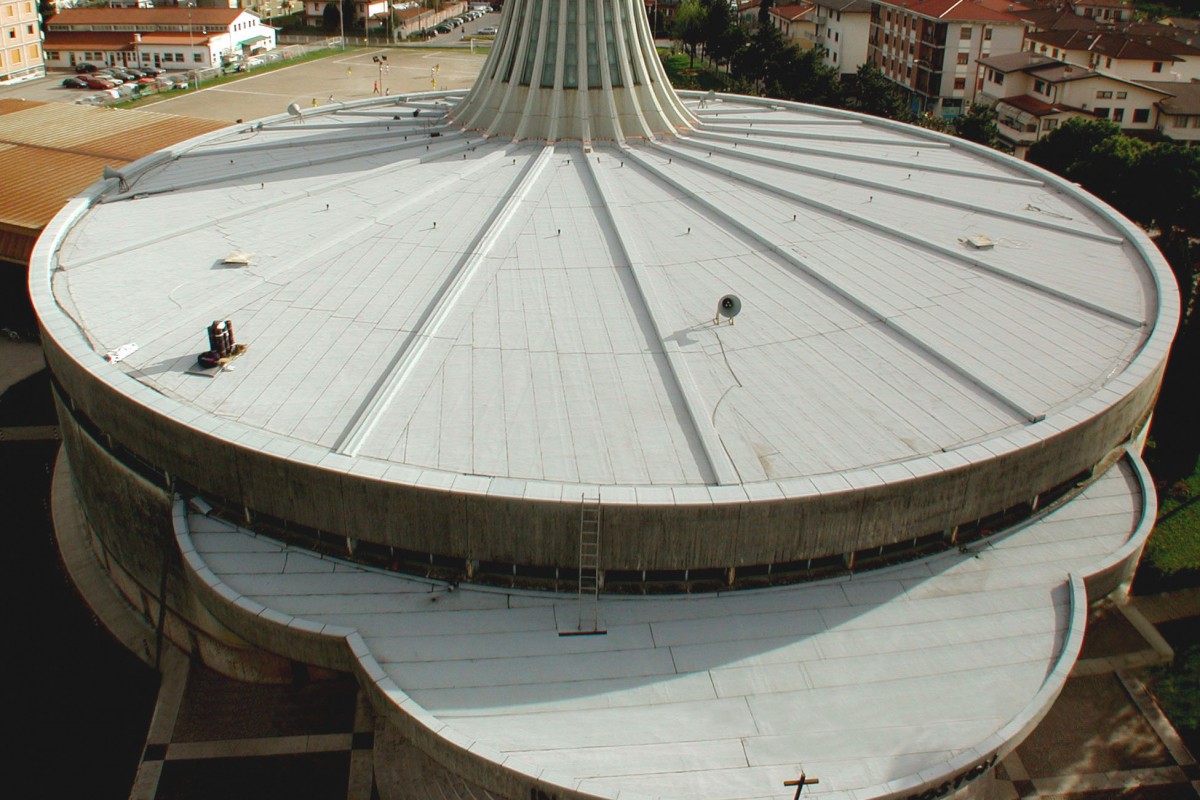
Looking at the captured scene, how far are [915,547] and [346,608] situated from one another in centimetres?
1279

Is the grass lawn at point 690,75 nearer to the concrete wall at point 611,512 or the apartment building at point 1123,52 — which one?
the apartment building at point 1123,52

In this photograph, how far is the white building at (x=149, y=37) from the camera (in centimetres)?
10475

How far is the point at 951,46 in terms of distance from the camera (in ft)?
308

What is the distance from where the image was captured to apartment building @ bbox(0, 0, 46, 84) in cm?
9419

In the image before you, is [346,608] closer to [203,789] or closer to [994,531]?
[203,789]

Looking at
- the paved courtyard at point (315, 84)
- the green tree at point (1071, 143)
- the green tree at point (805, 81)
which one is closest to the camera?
the green tree at point (1071, 143)

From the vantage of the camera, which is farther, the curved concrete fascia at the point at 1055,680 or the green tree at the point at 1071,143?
the green tree at the point at 1071,143

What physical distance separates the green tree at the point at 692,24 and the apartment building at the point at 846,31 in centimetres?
1415

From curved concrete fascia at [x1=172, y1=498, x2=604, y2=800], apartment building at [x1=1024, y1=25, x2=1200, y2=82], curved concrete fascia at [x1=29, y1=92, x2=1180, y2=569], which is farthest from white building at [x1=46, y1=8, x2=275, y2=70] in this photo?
curved concrete fascia at [x1=172, y1=498, x2=604, y2=800]

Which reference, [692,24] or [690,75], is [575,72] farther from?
[692,24]

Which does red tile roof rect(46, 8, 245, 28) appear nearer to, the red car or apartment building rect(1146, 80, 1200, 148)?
the red car

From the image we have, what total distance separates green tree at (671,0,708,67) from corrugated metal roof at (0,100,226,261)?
65813 mm

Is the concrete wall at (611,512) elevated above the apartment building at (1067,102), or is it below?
below

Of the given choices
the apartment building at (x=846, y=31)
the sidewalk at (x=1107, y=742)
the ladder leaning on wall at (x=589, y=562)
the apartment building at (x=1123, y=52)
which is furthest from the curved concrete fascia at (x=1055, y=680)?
the apartment building at (x=846, y=31)
